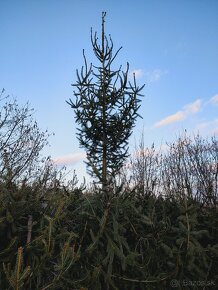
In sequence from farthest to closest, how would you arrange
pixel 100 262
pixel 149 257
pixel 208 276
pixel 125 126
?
pixel 125 126, pixel 208 276, pixel 149 257, pixel 100 262

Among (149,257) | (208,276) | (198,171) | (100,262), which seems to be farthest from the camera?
(198,171)

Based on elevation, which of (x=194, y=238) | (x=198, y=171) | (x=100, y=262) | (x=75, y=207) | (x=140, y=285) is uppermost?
(x=198, y=171)

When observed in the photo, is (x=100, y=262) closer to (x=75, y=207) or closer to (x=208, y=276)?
(x=75, y=207)

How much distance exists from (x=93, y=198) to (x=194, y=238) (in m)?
1.13

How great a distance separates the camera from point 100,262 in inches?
99.7

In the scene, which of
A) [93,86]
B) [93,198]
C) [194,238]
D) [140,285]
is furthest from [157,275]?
[93,86]

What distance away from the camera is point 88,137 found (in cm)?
886

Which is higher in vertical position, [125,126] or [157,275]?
[125,126]

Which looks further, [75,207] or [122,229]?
[75,207]

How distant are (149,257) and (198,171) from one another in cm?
1454

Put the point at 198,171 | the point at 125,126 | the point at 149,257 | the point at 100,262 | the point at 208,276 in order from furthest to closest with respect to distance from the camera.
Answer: the point at 198,171, the point at 125,126, the point at 208,276, the point at 149,257, the point at 100,262

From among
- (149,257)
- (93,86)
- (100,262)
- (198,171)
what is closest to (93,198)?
(100,262)

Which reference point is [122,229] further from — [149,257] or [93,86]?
[93,86]

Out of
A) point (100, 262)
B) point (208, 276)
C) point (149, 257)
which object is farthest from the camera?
point (208, 276)
